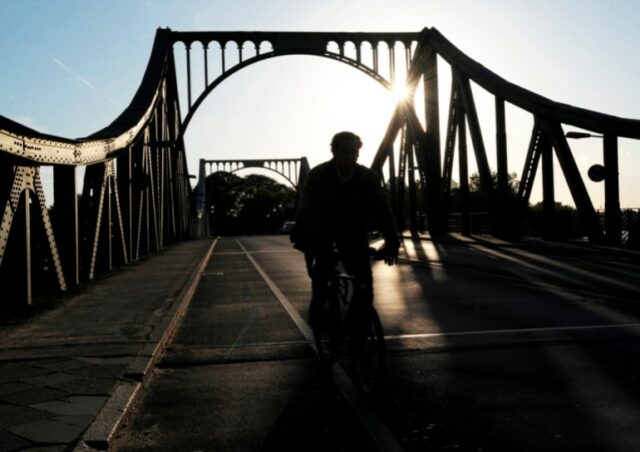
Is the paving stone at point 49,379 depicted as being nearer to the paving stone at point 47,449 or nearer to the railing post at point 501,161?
the paving stone at point 47,449

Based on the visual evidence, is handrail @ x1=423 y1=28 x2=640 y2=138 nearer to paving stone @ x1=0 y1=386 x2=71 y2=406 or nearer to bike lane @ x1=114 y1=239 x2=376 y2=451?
bike lane @ x1=114 y1=239 x2=376 y2=451

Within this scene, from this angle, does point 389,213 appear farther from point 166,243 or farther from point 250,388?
point 166,243

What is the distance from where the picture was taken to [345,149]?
16.9 ft

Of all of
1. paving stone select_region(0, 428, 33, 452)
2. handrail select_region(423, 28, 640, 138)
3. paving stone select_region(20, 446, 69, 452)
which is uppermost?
handrail select_region(423, 28, 640, 138)

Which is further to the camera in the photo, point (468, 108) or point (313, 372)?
point (468, 108)

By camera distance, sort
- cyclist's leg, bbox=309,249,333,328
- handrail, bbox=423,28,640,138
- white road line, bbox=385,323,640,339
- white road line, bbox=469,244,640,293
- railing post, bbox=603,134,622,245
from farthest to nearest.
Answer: railing post, bbox=603,134,622,245 → handrail, bbox=423,28,640,138 → white road line, bbox=469,244,640,293 → white road line, bbox=385,323,640,339 → cyclist's leg, bbox=309,249,333,328

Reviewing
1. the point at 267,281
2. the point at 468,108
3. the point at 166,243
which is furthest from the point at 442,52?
the point at 267,281

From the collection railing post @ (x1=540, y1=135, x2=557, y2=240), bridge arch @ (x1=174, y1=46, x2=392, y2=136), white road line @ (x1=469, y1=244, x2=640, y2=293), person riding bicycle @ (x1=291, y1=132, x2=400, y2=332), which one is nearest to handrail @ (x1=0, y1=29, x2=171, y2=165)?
person riding bicycle @ (x1=291, y1=132, x2=400, y2=332)

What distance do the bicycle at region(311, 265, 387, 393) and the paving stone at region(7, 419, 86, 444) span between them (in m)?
1.70

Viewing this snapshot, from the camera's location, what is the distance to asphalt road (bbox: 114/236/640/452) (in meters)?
4.11

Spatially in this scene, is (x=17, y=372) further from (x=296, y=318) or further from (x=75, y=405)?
(x=296, y=318)

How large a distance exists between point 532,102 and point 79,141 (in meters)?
12.1

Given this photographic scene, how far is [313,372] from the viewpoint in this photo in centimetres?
579

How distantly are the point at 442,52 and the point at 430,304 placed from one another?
18959 millimetres
